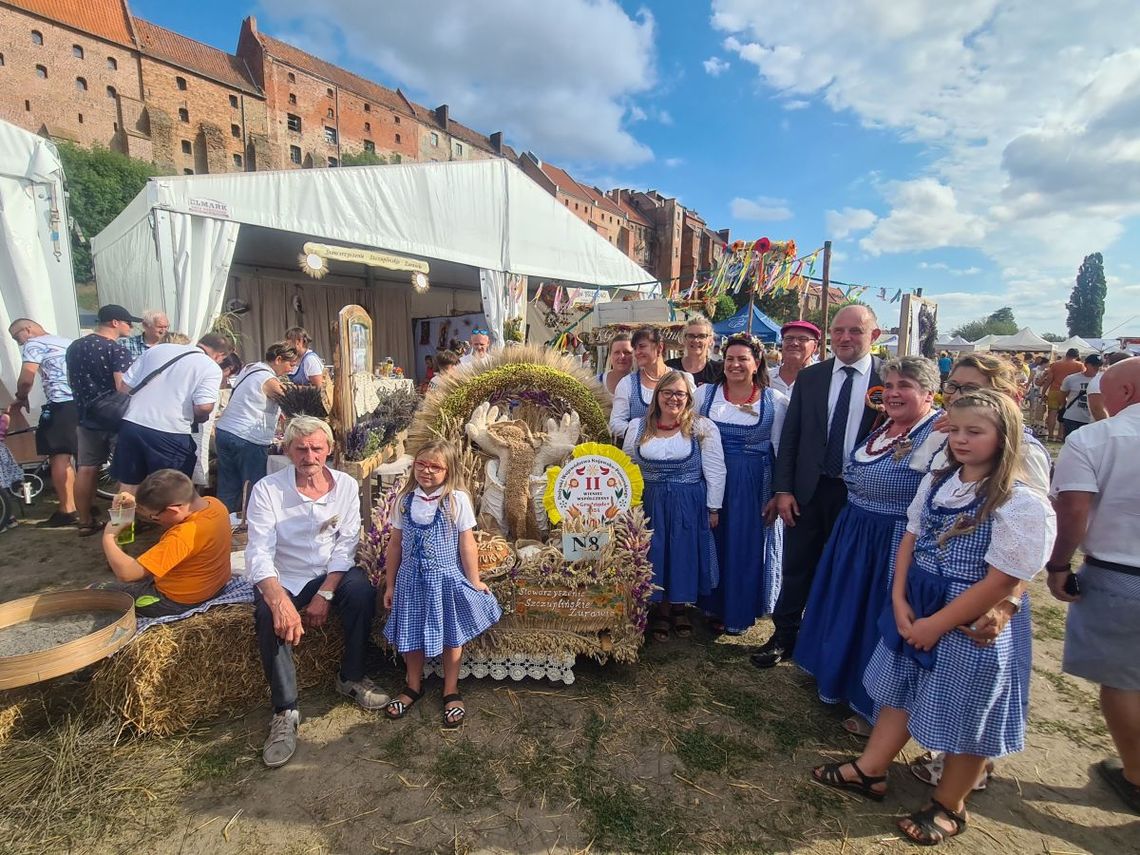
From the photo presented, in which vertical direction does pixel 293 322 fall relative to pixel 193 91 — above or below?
below

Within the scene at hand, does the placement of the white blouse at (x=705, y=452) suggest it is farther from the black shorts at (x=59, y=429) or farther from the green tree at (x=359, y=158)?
the green tree at (x=359, y=158)

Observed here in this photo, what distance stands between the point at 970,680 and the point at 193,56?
2127 inches

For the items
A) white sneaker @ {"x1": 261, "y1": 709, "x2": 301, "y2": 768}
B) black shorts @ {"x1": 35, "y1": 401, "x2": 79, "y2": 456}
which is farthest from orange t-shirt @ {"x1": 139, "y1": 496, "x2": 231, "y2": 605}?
black shorts @ {"x1": 35, "y1": 401, "x2": 79, "y2": 456}

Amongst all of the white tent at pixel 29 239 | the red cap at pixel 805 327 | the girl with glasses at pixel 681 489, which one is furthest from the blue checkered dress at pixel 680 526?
the white tent at pixel 29 239

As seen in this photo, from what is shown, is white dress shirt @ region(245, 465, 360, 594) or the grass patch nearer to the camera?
the grass patch

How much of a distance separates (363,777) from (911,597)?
91.5 inches

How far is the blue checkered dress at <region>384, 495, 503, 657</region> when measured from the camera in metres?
2.53

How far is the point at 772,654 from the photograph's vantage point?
3.03m

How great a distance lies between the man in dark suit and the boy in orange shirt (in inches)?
116

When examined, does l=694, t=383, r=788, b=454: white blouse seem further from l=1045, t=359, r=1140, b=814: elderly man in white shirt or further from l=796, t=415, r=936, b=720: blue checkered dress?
l=1045, t=359, r=1140, b=814: elderly man in white shirt

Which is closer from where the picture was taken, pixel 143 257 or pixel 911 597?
pixel 911 597

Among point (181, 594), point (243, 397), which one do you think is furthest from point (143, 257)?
point (181, 594)

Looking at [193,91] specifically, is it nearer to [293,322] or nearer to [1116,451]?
[293,322]

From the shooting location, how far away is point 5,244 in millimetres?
5852
